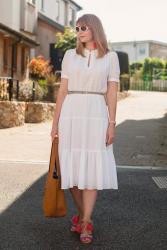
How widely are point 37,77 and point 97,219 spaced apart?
70.8 ft

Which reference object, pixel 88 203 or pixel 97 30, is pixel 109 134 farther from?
pixel 97 30

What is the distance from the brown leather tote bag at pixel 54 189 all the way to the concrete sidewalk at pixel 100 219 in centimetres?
24

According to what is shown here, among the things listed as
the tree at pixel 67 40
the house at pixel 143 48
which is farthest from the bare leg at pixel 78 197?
the house at pixel 143 48

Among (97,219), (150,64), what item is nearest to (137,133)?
(97,219)

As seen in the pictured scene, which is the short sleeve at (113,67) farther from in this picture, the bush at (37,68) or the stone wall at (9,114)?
the bush at (37,68)

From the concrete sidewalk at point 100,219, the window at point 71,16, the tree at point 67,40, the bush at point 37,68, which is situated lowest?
the concrete sidewalk at point 100,219

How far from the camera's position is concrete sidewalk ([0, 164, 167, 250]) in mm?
4254

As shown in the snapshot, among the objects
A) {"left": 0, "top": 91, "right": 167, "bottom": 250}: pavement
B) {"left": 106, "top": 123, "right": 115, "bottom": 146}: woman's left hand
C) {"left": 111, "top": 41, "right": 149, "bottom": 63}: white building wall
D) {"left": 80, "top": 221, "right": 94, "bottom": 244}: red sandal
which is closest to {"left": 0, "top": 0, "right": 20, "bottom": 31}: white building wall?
{"left": 0, "top": 91, "right": 167, "bottom": 250}: pavement

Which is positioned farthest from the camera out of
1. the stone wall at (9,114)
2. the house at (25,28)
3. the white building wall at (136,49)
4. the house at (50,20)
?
the white building wall at (136,49)

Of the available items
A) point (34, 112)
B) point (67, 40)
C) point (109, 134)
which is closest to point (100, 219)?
point (109, 134)

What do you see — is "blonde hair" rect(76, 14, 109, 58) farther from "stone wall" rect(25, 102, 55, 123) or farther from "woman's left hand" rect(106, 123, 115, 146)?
"stone wall" rect(25, 102, 55, 123)

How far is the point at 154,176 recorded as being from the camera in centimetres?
761

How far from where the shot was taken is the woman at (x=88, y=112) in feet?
13.8

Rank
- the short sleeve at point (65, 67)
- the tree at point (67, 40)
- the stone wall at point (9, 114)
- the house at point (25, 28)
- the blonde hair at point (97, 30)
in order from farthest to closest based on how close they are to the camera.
A: the tree at point (67, 40), the house at point (25, 28), the stone wall at point (9, 114), the short sleeve at point (65, 67), the blonde hair at point (97, 30)
